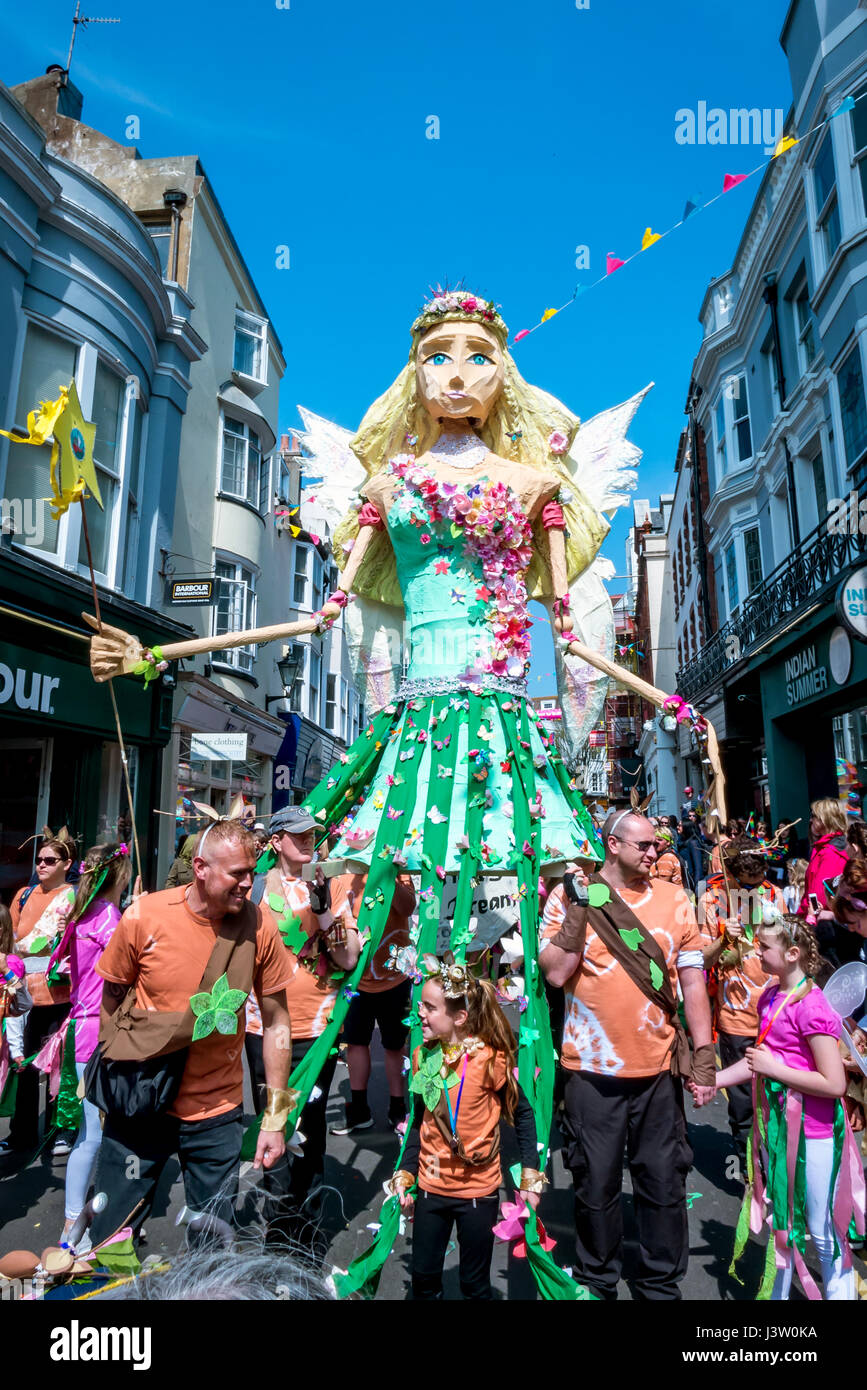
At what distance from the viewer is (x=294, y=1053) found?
3375 millimetres

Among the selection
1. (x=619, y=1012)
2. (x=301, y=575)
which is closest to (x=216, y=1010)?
(x=619, y=1012)

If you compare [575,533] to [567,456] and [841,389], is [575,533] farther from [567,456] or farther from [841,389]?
[841,389]

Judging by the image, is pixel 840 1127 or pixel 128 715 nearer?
pixel 840 1127

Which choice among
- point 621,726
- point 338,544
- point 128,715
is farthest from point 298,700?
point 621,726

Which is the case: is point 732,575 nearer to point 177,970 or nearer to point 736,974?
point 736,974

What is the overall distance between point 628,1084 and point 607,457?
2823 mm

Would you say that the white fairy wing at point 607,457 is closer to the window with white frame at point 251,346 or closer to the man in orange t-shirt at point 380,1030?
the man in orange t-shirt at point 380,1030

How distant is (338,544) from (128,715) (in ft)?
24.1

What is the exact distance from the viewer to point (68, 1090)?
4.03 meters

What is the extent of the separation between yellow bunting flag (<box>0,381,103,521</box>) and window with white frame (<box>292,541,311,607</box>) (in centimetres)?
1974

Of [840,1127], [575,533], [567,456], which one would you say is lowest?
[840,1127]

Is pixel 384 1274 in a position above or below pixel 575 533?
below

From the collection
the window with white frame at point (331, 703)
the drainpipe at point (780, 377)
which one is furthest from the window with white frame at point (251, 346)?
the window with white frame at point (331, 703)

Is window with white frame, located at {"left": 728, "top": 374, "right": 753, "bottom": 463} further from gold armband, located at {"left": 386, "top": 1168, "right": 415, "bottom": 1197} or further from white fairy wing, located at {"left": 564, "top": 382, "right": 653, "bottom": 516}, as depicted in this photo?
gold armband, located at {"left": 386, "top": 1168, "right": 415, "bottom": 1197}
